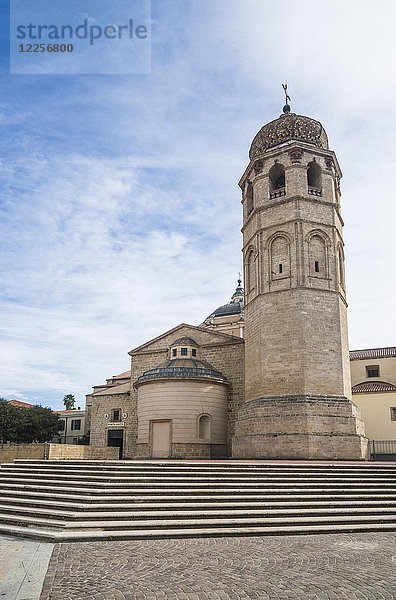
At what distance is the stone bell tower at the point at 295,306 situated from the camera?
2217 centimetres

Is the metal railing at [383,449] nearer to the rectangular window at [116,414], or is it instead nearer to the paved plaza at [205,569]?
the rectangular window at [116,414]

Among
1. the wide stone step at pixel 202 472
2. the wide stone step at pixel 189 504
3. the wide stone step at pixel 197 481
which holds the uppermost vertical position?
the wide stone step at pixel 202 472

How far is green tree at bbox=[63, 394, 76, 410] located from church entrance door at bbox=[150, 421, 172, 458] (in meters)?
58.5

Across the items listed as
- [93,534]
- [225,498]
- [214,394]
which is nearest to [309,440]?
[214,394]

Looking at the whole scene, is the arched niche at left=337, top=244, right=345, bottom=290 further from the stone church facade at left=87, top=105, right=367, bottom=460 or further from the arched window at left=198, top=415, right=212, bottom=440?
the arched window at left=198, top=415, right=212, bottom=440

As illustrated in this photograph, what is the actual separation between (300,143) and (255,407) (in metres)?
13.4

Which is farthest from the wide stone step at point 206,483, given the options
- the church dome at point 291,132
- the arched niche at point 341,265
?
the church dome at point 291,132

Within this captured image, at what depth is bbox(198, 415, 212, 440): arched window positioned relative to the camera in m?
27.8

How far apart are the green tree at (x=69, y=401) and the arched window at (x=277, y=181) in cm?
6443

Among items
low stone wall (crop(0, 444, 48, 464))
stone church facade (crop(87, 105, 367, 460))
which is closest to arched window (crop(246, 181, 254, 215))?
stone church facade (crop(87, 105, 367, 460))

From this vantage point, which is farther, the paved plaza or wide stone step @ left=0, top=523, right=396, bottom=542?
wide stone step @ left=0, top=523, right=396, bottom=542

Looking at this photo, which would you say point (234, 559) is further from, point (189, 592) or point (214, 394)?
point (214, 394)

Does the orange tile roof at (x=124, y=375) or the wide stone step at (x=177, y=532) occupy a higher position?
the orange tile roof at (x=124, y=375)

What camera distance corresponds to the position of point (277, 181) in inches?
1096
